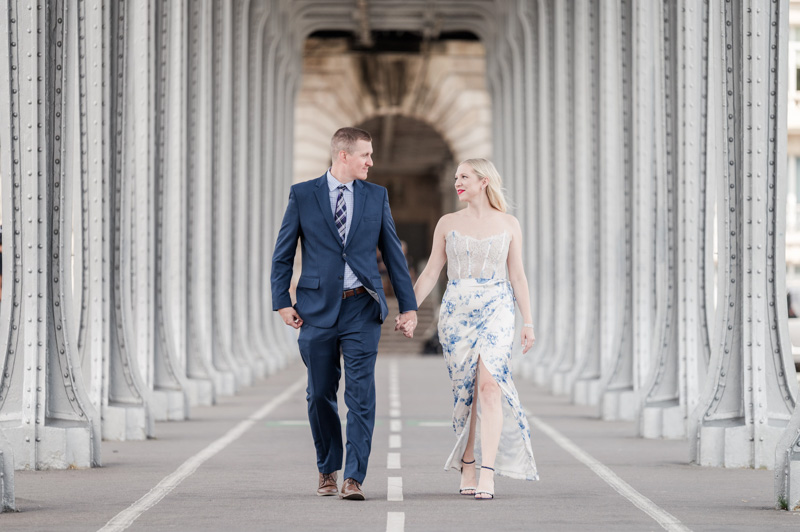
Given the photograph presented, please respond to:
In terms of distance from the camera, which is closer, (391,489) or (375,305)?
(375,305)

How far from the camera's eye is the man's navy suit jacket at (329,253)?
9.49m

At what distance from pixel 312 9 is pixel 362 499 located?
33.4m

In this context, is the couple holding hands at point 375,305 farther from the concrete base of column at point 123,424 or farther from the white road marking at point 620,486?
the concrete base of column at point 123,424

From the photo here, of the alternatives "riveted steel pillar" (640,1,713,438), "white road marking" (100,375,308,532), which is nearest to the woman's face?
"white road marking" (100,375,308,532)

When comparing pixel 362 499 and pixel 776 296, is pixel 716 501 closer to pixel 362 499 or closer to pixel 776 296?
pixel 362 499

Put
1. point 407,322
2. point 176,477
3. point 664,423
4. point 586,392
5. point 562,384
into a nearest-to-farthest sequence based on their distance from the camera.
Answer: point 407,322, point 176,477, point 664,423, point 586,392, point 562,384

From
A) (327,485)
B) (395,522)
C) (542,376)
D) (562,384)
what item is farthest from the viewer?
(542,376)

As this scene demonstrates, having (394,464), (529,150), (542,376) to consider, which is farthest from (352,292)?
(529,150)

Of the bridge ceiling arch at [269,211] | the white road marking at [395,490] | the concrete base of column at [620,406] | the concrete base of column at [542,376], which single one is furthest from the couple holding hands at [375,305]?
the concrete base of column at [542,376]

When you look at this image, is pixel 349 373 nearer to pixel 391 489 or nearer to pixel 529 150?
pixel 391 489

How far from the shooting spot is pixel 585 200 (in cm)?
2561

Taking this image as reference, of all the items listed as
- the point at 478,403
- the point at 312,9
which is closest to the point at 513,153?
the point at 312,9

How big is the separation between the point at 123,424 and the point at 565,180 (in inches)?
567

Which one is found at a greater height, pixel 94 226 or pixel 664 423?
pixel 94 226
